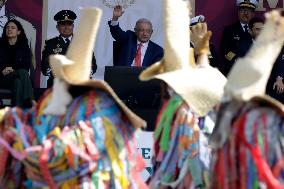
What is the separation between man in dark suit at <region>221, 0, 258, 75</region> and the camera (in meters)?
6.66

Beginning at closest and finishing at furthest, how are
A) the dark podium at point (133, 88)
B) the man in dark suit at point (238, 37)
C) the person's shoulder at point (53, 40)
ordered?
the dark podium at point (133, 88), the man in dark suit at point (238, 37), the person's shoulder at point (53, 40)

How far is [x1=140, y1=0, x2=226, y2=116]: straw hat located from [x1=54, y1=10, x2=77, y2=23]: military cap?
3.60 m

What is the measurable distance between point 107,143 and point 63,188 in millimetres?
250

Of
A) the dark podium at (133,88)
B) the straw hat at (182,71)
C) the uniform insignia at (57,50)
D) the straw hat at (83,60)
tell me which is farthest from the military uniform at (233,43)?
the straw hat at (83,60)

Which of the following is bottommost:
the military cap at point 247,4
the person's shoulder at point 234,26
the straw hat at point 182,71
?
the straw hat at point 182,71

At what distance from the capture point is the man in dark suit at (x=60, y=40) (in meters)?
6.62

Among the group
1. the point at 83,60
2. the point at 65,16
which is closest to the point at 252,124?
the point at 83,60

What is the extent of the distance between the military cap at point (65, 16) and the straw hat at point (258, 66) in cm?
431

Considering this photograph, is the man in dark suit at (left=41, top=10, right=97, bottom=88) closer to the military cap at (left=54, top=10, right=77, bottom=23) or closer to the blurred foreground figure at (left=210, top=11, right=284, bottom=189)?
the military cap at (left=54, top=10, right=77, bottom=23)

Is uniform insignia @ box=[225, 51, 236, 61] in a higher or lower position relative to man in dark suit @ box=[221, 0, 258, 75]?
lower

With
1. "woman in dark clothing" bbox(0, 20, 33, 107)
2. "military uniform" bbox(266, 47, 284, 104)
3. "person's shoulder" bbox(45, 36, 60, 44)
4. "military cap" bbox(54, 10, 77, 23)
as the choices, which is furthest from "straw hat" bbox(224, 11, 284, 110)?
"military cap" bbox(54, 10, 77, 23)

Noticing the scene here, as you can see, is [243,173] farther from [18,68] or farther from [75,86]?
[18,68]

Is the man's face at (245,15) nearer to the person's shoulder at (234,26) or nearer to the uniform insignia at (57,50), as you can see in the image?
the person's shoulder at (234,26)

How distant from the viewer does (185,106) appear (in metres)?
3.19
